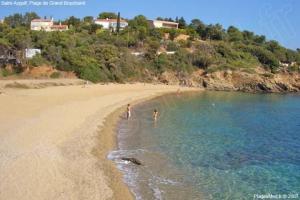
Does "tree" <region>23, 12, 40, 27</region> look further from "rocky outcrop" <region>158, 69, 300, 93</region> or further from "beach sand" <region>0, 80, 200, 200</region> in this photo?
"beach sand" <region>0, 80, 200, 200</region>

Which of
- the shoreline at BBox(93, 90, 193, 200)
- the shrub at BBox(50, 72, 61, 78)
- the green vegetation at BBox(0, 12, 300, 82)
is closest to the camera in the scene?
Answer: the shoreline at BBox(93, 90, 193, 200)

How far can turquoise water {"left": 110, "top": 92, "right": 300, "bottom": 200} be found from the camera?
15.0m

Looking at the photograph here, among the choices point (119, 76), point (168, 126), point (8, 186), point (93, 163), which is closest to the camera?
point (8, 186)

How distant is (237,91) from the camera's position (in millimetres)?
75312

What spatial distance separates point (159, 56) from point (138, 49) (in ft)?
19.5

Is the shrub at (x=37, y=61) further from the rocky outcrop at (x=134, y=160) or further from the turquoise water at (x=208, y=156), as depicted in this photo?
the rocky outcrop at (x=134, y=160)

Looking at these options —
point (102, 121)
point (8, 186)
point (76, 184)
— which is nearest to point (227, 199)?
point (76, 184)

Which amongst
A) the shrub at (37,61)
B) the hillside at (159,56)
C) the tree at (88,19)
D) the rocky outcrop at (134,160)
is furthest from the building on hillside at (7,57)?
the tree at (88,19)

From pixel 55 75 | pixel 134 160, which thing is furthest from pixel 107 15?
pixel 134 160

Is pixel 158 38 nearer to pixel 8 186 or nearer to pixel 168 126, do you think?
pixel 168 126

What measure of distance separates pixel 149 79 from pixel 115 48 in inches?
341

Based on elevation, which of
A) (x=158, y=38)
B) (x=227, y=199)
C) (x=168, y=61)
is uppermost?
(x=158, y=38)

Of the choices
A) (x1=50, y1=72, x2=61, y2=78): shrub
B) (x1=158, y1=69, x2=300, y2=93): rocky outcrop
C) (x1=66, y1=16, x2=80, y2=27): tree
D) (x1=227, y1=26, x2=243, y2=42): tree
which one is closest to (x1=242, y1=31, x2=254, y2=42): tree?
(x1=227, y1=26, x2=243, y2=42): tree

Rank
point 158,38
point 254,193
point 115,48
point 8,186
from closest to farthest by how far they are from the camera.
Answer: point 8,186 → point 254,193 → point 115,48 → point 158,38
